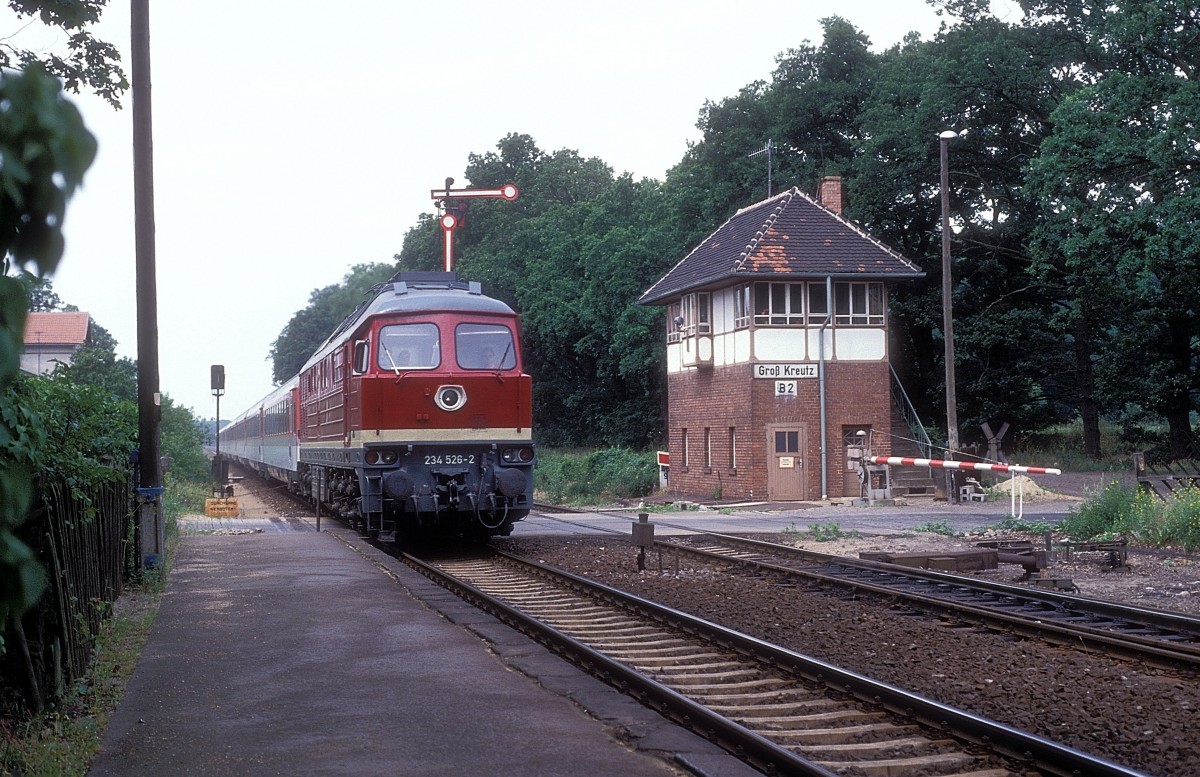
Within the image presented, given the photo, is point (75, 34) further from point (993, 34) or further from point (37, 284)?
point (993, 34)

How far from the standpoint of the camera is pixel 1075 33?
4172 cm

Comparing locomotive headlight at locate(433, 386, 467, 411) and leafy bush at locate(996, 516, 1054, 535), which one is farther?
leafy bush at locate(996, 516, 1054, 535)

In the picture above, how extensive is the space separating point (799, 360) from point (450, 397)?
1768cm

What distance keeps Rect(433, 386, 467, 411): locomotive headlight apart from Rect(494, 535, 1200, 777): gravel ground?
9.74ft

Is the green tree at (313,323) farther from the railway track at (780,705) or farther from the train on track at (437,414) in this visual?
the railway track at (780,705)

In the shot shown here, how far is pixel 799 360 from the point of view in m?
33.5

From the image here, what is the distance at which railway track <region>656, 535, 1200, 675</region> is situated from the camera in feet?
30.0

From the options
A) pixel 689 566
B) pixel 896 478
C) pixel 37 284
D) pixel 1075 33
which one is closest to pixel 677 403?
pixel 896 478

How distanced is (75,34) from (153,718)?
9.25m

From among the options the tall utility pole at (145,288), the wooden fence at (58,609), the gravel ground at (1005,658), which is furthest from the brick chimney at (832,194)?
the wooden fence at (58,609)

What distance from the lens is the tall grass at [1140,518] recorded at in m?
17.2

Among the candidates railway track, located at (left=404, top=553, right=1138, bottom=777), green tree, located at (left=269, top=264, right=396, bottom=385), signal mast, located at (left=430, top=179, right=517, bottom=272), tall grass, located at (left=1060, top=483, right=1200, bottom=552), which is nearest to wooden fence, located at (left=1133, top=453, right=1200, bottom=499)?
tall grass, located at (left=1060, top=483, right=1200, bottom=552)

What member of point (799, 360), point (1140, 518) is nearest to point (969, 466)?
point (1140, 518)

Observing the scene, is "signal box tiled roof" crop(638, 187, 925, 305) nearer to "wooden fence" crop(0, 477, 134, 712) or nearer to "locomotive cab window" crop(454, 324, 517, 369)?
"locomotive cab window" crop(454, 324, 517, 369)
